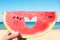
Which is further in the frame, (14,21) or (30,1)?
(30,1)

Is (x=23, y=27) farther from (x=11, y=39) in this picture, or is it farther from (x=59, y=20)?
(x=59, y=20)

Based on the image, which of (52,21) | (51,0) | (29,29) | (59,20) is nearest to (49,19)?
(52,21)

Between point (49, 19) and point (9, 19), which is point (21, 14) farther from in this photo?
point (49, 19)

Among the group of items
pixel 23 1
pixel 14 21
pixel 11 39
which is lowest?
pixel 11 39

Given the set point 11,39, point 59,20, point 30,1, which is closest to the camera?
point 11,39

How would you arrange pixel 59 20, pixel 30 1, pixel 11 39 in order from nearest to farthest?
pixel 11 39, pixel 59 20, pixel 30 1

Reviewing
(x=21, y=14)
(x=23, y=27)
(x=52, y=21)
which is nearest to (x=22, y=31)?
(x=23, y=27)

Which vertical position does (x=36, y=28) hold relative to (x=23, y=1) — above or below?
below
